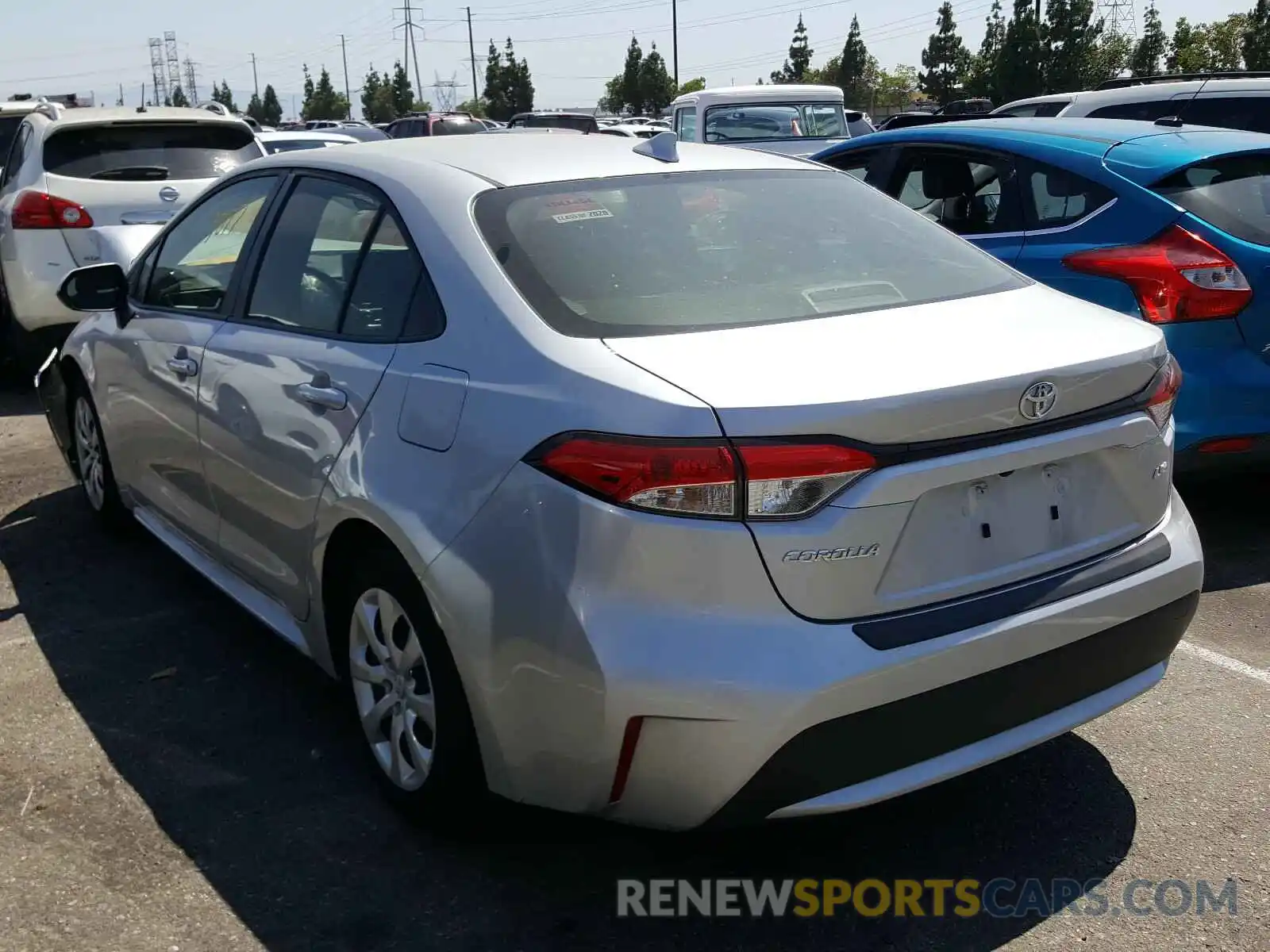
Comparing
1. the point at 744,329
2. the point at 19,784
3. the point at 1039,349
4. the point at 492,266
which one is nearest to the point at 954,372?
the point at 1039,349

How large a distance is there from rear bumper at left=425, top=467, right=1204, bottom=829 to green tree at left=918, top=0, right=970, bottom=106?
198 feet

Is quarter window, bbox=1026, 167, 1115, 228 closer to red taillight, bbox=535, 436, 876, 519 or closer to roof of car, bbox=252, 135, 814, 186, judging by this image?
roof of car, bbox=252, 135, 814, 186

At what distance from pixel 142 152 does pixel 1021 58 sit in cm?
4510

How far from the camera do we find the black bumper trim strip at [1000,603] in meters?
2.48

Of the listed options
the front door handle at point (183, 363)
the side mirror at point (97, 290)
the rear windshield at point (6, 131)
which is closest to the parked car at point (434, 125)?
the rear windshield at point (6, 131)

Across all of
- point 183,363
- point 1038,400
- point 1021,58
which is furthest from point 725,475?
point 1021,58

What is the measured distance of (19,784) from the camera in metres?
3.42

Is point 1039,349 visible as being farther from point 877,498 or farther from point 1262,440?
point 1262,440

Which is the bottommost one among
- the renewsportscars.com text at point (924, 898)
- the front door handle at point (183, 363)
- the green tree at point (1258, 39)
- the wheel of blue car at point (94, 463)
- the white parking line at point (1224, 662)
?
the white parking line at point (1224, 662)

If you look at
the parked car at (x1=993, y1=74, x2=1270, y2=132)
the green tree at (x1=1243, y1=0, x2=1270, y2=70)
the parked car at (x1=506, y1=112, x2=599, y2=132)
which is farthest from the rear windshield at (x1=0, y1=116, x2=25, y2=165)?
the green tree at (x1=1243, y1=0, x2=1270, y2=70)

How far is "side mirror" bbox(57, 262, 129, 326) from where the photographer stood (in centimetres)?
466

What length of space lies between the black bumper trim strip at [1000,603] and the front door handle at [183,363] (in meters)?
2.43

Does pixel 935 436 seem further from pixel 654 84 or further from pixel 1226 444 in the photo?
pixel 654 84

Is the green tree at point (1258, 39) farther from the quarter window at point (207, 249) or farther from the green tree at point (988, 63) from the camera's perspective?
the quarter window at point (207, 249)
